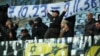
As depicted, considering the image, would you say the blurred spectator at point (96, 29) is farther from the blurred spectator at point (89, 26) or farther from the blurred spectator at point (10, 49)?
the blurred spectator at point (10, 49)

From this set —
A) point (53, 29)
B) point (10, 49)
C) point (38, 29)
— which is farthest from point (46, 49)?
point (10, 49)

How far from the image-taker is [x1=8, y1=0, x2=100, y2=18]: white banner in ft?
31.7

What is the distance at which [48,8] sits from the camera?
1080 cm

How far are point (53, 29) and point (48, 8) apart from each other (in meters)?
1.90

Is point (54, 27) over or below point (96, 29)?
below

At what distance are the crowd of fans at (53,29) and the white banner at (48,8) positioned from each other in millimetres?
223

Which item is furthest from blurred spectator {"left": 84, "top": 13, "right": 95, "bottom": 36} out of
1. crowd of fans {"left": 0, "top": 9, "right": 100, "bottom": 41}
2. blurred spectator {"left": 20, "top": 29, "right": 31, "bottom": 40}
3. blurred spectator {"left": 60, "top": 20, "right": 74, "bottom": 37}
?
blurred spectator {"left": 20, "top": 29, "right": 31, "bottom": 40}

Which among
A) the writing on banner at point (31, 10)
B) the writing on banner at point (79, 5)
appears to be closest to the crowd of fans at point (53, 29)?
the writing on banner at point (79, 5)

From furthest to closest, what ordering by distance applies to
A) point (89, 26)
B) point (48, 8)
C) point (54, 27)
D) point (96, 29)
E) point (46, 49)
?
1. point (48, 8)
2. point (54, 27)
3. point (46, 49)
4. point (89, 26)
5. point (96, 29)

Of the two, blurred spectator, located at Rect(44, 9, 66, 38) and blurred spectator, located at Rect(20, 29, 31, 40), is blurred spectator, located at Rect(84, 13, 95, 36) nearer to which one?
blurred spectator, located at Rect(44, 9, 66, 38)

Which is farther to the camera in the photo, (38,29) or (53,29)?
(38,29)

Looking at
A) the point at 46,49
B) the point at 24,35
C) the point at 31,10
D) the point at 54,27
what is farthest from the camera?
the point at 31,10

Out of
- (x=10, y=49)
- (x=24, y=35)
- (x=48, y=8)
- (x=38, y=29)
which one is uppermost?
(x=48, y=8)

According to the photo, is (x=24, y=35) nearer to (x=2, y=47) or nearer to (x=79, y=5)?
(x=2, y=47)
